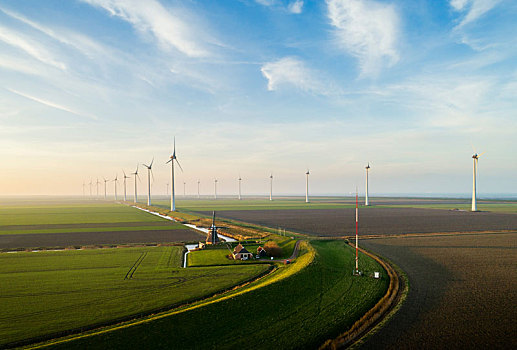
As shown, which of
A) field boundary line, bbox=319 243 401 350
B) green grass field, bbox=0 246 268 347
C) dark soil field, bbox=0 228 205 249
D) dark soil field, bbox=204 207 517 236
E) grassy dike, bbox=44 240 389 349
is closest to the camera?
grassy dike, bbox=44 240 389 349

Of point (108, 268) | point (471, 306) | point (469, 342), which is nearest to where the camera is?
point (469, 342)

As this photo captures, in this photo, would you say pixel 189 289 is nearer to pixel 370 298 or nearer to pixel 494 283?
pixel 370 298

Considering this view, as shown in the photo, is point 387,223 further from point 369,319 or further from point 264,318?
point 264,318

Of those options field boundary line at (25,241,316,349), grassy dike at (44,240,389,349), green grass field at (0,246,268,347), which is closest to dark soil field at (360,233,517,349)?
grassy dike at (44,240,389,349)

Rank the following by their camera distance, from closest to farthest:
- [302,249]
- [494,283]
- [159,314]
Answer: [159,314] < [494,283] < [302,249]

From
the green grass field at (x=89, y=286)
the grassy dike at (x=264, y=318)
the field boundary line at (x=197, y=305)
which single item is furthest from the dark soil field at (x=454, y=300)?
the green grass field at (x=89, y=286)

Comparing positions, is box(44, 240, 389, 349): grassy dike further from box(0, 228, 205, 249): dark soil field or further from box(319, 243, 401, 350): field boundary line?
box(0, 228, 205, 249): dark soil field

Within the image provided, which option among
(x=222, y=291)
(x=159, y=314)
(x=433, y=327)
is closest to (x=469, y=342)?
(x=433, y=327)
